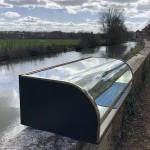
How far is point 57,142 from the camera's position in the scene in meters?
2.48

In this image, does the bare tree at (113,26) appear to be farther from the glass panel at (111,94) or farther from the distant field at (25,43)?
the glass panel at (111,94)

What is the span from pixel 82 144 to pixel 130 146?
2.19 m

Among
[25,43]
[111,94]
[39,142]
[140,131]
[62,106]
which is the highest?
[62,106]

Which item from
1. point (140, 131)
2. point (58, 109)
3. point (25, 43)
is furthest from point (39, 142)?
point (25, 43)

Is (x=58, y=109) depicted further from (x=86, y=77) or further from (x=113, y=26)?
(x=113, y=26)

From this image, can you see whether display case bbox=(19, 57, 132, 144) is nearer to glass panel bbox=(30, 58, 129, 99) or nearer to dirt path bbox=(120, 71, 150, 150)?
glass panel bbox=(30, 58, 129, 99)

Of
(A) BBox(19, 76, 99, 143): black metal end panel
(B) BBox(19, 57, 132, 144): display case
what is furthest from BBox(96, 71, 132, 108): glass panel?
(A) BBox(19, 76, 99, 143): black metal end panel

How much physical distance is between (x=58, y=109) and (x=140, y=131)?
3078 mm

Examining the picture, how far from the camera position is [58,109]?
2.55 metres

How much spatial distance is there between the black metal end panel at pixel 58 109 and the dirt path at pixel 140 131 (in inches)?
86.4

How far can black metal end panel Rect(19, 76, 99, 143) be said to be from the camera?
245cm

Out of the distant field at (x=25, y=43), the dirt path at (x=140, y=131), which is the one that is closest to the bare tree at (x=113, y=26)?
the distant field at (x=25, y=43)

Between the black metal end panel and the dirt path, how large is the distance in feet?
7.20

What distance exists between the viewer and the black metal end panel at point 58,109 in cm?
245
